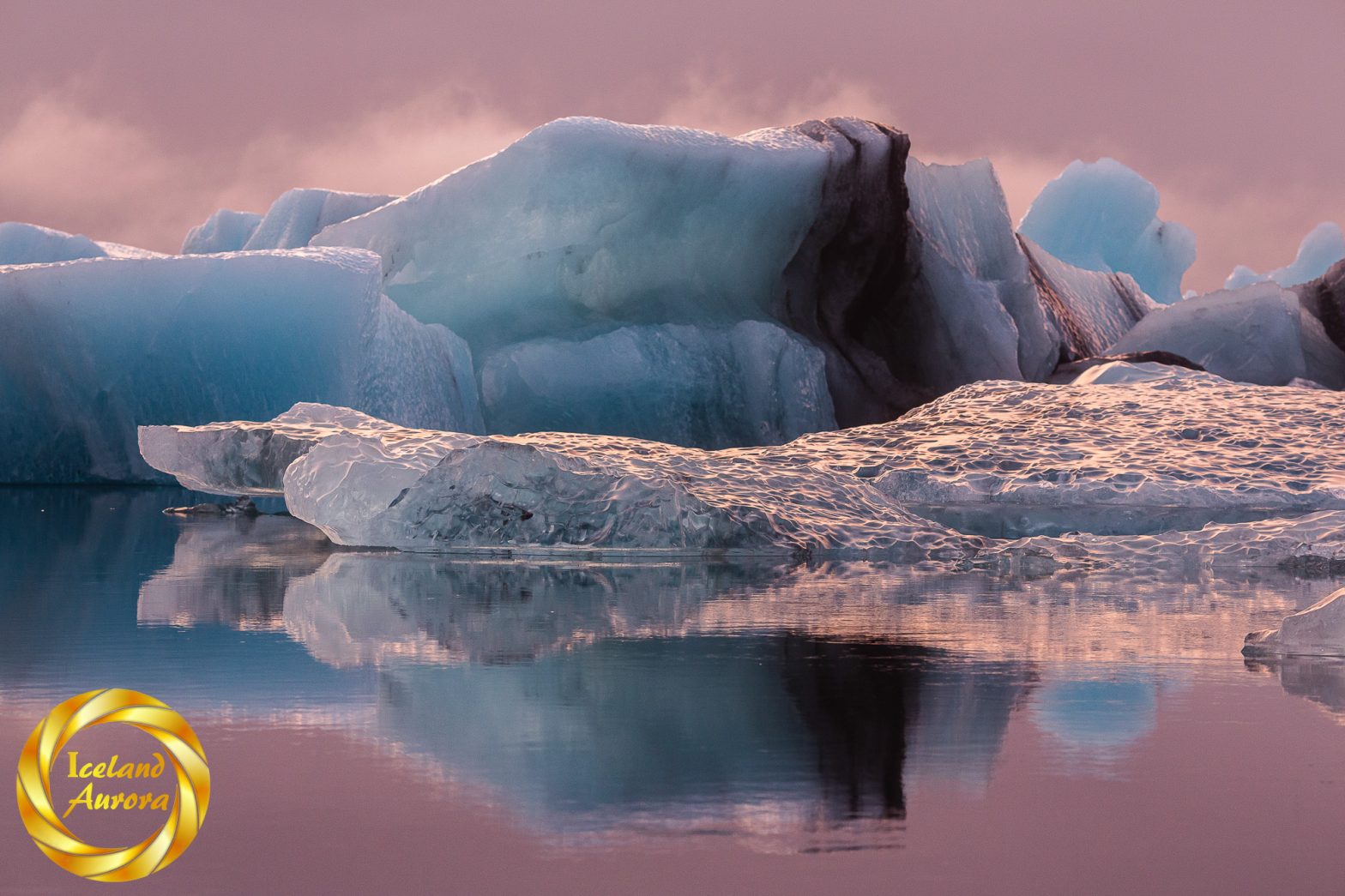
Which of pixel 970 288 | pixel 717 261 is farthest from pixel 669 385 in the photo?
pixel 970 288

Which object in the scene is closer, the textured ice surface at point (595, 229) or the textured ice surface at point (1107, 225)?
the textured ice surface at point (595, 229)

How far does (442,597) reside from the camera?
3494 millimetres

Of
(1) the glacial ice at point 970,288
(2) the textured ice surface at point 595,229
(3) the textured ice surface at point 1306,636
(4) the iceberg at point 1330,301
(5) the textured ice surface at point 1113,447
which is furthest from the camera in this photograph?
(4) the iceberg at point 1330,301

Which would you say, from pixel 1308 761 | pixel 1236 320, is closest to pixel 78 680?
pixel 1308 761

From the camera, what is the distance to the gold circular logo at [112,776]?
4.27 feet

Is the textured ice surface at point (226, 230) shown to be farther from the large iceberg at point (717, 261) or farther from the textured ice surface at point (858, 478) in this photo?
the textured ice surface at point (858, 478)

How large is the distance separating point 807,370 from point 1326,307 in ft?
23.8

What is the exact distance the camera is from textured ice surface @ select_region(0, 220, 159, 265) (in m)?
16.2

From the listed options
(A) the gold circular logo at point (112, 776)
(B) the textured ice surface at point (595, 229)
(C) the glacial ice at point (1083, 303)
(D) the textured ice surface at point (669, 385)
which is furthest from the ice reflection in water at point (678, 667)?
(C) the glacial ice at point (1083, 303)

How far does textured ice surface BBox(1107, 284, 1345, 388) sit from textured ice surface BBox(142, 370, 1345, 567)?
7703 mm

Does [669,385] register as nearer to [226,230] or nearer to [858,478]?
[858,478]

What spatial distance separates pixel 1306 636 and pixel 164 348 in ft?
29.6

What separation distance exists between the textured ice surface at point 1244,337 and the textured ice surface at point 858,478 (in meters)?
7.70

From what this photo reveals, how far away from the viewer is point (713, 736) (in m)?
1.83
